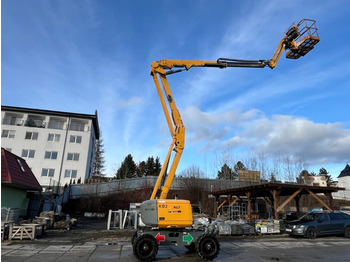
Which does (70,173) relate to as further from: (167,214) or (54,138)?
(167,214)

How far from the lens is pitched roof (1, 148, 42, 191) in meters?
16.6

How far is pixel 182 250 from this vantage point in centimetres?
1133

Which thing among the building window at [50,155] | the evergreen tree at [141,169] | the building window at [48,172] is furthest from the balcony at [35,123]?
the evergreen tree at [141,169]

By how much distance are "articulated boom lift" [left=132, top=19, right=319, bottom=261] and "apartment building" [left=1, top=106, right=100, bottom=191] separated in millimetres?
34933

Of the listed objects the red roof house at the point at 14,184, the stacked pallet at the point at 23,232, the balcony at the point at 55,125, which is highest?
the balcony at the point at 55,125

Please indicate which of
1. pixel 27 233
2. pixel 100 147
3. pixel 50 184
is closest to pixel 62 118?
pixel 50 184

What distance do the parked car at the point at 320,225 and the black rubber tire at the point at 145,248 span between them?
35.4ft

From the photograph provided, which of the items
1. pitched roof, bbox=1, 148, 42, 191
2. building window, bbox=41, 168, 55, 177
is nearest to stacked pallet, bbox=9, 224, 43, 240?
pitched roof, bbox=1, 148, 42, 191

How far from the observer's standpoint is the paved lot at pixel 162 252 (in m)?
9.43

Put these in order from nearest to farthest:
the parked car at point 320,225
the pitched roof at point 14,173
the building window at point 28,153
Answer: the parked car at point 320,225 → the pitched roof at point 14,173 → the building window at point 28,153

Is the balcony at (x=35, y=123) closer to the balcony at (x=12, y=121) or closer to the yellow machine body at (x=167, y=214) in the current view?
the balcony at (x=12, y=121)

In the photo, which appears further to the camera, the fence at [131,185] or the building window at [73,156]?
the building window at [73,156]

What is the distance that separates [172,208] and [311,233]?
35.6 feet

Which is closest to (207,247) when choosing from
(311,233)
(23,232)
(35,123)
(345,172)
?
(311,233)
